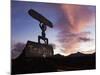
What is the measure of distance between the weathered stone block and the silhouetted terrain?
2.0 inches

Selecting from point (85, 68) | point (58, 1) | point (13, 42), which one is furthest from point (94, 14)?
point (13, 42)

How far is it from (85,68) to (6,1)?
4.41ft

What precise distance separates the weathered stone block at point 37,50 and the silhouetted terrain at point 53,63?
50 mm

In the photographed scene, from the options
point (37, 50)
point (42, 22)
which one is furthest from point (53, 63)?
point (42, 22)

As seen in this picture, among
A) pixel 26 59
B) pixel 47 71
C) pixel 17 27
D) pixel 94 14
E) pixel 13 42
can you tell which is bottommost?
pixel 47 71

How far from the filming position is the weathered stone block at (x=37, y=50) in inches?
97.0

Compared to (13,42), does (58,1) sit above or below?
above

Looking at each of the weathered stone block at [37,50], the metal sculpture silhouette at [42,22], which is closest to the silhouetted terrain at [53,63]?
the weathered stone block at [37,50]

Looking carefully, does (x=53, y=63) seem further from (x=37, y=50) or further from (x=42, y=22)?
(x=42, y=22)

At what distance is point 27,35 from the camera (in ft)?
8.10

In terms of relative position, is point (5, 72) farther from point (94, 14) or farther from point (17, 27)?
point (94, 14)

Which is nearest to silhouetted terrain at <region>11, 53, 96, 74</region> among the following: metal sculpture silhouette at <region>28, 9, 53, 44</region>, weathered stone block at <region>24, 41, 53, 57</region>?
weathered stone block at <region>24, 41, 53, 57</region>

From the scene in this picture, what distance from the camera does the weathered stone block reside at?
97.0 inches

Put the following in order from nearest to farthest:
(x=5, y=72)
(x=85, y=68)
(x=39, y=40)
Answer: (x=5, y=72) < (x=39, y=40) < (x=85, y=68)
